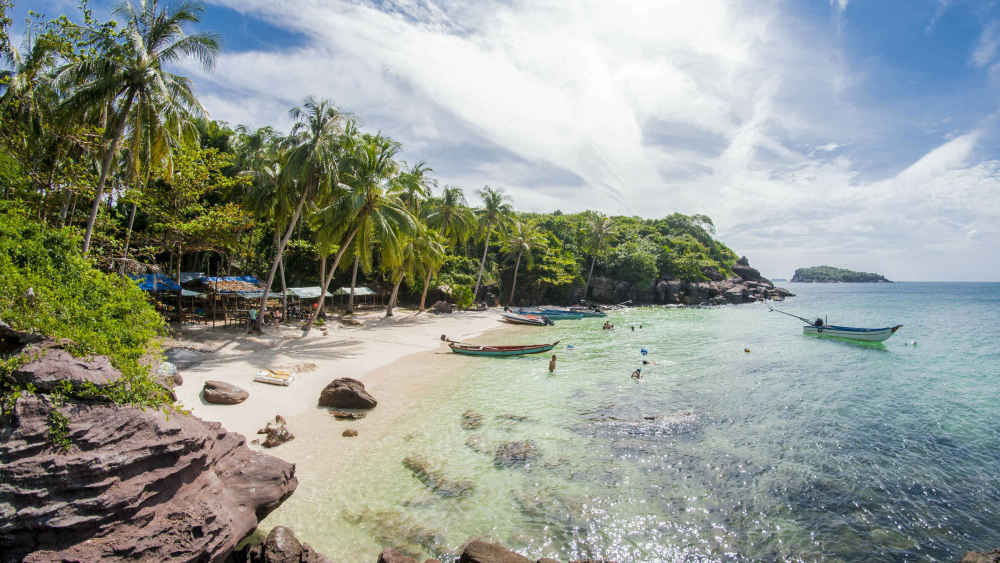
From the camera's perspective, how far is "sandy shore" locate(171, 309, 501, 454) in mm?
9852

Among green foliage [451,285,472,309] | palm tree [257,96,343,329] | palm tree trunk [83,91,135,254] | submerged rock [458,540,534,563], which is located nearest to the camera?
submerged rock [458,540,534,563]

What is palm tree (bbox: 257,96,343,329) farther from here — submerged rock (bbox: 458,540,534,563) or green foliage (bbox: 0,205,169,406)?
submerged rock (bbox: 458,540,534,563)

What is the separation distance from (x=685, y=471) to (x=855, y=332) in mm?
26624

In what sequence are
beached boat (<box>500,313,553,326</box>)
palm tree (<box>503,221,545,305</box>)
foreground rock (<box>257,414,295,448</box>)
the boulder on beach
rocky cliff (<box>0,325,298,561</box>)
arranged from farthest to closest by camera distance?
palm tree (<box>503,221,545,305</box>) → beached boat (<box>500,313,553,326</box>) → the boulder on beach → foreground rock (<box>257,414,295,448</box>) → rocky cliff (<box>0,325,298,561</box>)

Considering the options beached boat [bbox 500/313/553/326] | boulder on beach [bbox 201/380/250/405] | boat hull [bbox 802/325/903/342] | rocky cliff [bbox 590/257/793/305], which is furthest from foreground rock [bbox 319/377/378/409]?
rocky cliff [bbox 590/257/793/305]

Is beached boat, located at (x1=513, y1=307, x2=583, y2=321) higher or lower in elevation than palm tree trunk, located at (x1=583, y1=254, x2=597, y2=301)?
lower

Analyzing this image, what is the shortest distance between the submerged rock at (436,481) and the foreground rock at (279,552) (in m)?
2.54

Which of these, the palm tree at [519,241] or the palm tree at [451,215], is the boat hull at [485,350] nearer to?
the palm tree at [451,215]

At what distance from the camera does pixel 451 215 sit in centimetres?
3559

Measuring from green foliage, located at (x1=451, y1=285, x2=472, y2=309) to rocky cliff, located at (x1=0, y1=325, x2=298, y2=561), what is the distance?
3140 centimetres

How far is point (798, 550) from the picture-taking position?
660 centimetres

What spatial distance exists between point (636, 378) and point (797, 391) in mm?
6125


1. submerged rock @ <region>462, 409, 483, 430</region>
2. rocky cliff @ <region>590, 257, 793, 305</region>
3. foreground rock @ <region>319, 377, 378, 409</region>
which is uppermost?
rocky cliff @ <region>590, 257, 793, 305</region>

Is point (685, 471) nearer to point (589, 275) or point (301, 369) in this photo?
point (301, 369)
